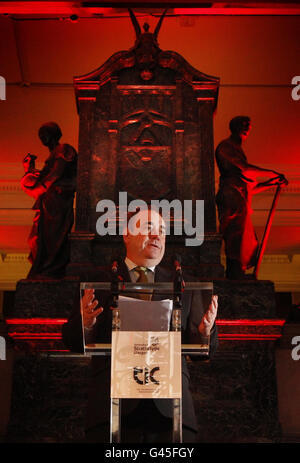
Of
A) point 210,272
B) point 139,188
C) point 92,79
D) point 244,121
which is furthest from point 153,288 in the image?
point 244,121

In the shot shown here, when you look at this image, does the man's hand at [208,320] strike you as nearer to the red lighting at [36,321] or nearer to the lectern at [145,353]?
the lectern at [145,353]

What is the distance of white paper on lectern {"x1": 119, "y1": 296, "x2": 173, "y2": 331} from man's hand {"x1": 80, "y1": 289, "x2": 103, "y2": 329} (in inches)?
5.9

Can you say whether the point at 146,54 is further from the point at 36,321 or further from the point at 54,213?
→ the point at 36,321

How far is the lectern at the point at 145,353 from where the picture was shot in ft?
6.20

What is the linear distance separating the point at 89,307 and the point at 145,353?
298mm

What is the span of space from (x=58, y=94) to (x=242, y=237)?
6268 millimetres

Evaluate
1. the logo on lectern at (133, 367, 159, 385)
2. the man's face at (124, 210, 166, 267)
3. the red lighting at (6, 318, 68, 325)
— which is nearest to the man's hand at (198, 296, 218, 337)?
the logo on lectern at (133, 367, 159, 385)

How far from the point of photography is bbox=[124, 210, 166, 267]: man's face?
2.66m

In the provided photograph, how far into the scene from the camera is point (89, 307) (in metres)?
2.09

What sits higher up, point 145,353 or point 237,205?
point 237,205

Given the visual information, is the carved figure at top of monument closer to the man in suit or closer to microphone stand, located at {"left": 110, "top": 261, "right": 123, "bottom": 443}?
the man in suit

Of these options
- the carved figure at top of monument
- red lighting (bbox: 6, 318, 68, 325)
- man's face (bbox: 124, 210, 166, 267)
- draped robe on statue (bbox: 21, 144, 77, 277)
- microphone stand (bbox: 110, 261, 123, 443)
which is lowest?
microphone stand (bbox: 110, 261, 123, 443)

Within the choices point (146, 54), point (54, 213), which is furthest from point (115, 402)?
point (146, 54)

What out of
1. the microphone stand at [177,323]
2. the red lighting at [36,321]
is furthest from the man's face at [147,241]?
the red lighting at [36,321]
